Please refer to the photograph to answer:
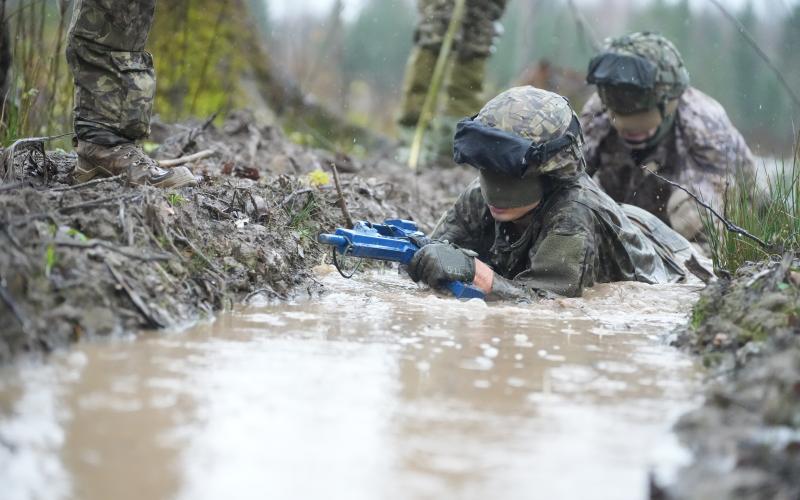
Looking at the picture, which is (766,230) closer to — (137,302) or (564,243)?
(564,243)

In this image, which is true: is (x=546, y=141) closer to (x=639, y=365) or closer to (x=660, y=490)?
(x=639, y=365)

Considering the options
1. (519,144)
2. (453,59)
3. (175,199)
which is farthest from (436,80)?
(175,199)

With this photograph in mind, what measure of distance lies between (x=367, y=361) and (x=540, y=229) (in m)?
1.99

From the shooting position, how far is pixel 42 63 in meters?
5.66

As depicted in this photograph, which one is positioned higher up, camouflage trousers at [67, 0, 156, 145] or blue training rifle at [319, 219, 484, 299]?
camouflage trousers at [67, 0, 156, 145]

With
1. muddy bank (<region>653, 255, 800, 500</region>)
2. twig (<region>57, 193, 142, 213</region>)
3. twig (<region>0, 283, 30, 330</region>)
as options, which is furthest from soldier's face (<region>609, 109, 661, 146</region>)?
twig (<region>0, 283, 30, 330</region>)

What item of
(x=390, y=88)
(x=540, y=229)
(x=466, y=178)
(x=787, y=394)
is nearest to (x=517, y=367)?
(x=787, y=394)

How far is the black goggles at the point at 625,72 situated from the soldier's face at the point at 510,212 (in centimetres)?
246

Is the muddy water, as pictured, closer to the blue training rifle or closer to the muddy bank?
the muddy bank

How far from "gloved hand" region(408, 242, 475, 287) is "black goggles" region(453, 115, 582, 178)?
1.43 ft

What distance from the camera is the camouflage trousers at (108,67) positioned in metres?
4.49

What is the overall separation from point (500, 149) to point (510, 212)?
42 cm

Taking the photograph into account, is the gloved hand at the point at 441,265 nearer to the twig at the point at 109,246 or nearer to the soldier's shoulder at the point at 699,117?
the twig at the point at 109,246

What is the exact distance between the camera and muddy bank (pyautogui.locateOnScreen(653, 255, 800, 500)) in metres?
2.03
